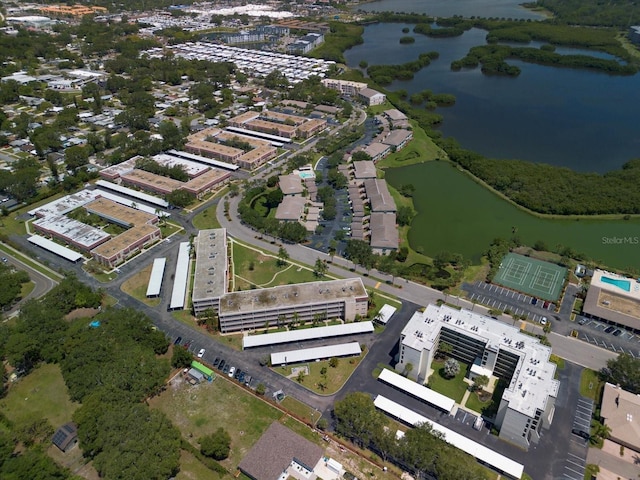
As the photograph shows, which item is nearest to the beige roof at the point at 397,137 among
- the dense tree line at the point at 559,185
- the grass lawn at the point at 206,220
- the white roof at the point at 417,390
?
the dense tree line at the point at 559,185

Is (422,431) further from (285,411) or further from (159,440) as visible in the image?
(159,440)

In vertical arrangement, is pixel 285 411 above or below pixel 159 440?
below

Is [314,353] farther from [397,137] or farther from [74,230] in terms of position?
[397,137]

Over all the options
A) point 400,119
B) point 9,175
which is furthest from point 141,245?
point 400,119

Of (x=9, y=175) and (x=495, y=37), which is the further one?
(x=495, y=37)

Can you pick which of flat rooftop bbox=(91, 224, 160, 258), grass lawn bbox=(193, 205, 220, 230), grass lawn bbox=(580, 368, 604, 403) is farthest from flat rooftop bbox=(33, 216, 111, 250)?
grass lawn bbox=(580, 368, 604, 403)

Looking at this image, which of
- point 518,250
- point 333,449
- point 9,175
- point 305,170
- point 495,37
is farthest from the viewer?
point 495,37

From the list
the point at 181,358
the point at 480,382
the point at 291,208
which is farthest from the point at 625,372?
the point at 291,208
